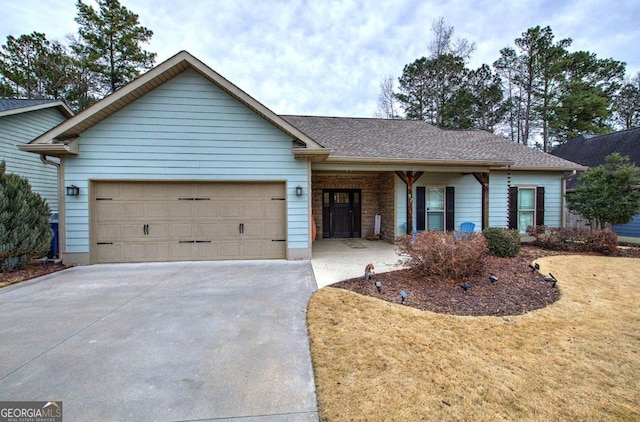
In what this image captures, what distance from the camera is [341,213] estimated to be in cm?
1108

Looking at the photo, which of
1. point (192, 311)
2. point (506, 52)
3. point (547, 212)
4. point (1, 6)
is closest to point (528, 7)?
point (547, 212)

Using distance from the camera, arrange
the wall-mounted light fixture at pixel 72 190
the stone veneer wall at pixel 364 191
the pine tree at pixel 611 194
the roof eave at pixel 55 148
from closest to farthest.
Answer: the roof eave at pixel 55 148 < the wall-mounted light fixture at pixel 72 190 < the pine tree at pixel 611 194 < the stone veneer wall at pixel 364 191

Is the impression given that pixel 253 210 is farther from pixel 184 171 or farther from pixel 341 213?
pixel 341 213

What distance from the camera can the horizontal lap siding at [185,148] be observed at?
652 centimetres

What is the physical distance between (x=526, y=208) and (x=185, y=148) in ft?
36.5

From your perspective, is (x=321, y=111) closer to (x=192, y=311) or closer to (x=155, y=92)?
(x=155, y=92)

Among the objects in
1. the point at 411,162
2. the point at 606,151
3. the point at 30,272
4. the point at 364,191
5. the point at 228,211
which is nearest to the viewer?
the point at 30,272

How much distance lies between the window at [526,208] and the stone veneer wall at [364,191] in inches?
186

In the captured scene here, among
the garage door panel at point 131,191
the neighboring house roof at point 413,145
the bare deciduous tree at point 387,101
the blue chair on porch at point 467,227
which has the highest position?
the bare deciduous tree at point 387,101

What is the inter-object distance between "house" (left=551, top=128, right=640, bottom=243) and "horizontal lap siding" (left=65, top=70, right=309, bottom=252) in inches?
476

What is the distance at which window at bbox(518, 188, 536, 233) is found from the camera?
394 inches

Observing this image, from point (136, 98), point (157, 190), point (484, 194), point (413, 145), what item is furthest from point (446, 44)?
point (157, 190)

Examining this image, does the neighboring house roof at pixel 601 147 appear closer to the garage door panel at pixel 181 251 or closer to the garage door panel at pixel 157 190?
the garage door panel at pixel 181 251

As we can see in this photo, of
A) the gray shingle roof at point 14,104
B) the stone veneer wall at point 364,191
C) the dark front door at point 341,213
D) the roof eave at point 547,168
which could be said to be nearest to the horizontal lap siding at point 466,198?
the roof eave at point 547,168
